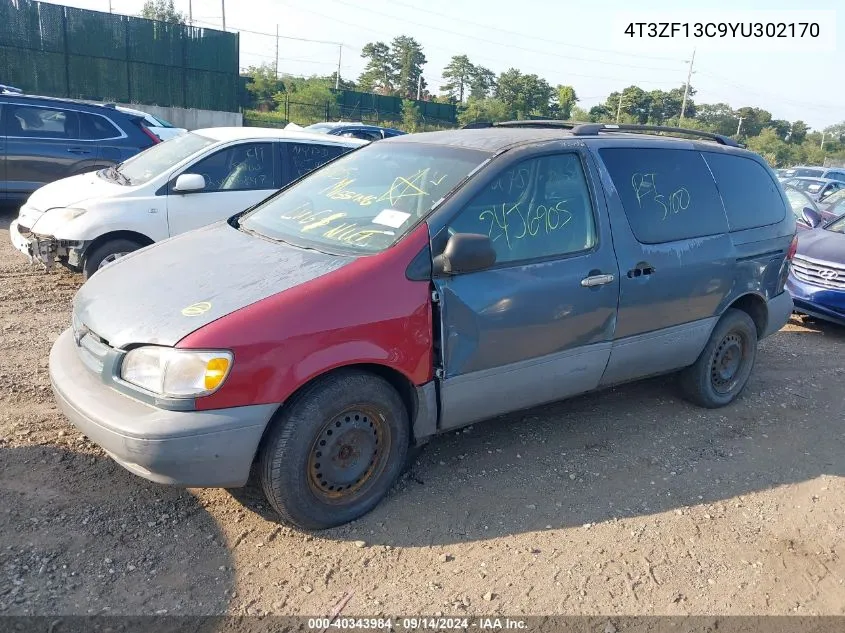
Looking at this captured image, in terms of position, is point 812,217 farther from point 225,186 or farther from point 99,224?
point 99,224

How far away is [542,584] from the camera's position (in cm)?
296

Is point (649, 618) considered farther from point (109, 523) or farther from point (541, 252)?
point (109, 523)

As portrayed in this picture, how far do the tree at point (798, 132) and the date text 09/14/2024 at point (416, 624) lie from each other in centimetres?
7850

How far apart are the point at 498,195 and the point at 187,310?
65.1 inches

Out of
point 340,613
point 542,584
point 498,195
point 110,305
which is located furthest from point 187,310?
point 542,584

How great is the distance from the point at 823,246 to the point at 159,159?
717cm

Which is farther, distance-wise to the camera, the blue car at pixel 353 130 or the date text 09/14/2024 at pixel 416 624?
the blue car at pixel 353 130

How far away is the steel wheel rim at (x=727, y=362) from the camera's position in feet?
15.9

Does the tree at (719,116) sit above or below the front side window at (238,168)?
above

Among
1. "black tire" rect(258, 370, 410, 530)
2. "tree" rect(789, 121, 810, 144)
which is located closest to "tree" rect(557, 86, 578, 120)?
"tree" rect(789, 121, 810, 144)

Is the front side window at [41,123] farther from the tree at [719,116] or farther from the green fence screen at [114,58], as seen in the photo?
the tree at [719,116]

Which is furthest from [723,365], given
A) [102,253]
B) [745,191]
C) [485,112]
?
[485,112]

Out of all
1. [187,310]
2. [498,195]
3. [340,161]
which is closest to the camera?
[187,310]

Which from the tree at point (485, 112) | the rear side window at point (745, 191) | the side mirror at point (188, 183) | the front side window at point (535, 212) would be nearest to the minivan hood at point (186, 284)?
the front side window at point (535, 212)
